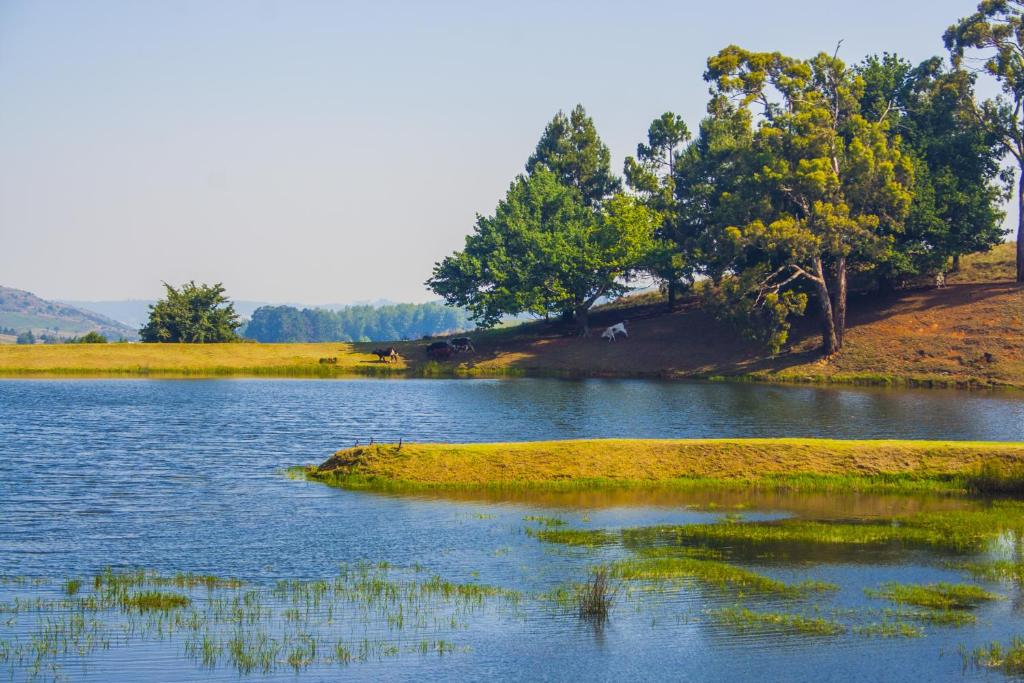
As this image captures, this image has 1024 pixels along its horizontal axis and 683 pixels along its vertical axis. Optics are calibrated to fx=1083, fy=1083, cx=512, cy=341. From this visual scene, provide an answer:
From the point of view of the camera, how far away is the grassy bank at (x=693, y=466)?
34.3 metres

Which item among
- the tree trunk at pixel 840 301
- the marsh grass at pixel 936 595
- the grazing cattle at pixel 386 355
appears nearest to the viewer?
the marsh grass at pixel 936 595

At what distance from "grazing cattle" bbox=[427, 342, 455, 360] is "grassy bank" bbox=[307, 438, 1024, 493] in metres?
59.9

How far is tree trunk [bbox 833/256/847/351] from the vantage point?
268ft

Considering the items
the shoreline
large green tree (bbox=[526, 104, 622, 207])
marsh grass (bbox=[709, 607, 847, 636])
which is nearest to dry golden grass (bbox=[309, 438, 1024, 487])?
marsh grass (bbox=[709, 607, 847, 636])

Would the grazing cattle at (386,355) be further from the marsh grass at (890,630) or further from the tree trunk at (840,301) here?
the marsh grass at (890,630)

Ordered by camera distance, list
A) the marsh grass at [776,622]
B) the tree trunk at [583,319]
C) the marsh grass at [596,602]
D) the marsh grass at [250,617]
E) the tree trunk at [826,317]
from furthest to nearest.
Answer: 1. the tree trunk at [583,319]
2. the tree trunk at [826,317]
3. the marsh grass at [596,602]
4. the marsh grass at [776,622]
5. the marsh grass at [250,617]

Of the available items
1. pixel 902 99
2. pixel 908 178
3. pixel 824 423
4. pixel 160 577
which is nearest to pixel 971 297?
pixel 908 178

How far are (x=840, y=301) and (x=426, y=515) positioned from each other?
59035mm

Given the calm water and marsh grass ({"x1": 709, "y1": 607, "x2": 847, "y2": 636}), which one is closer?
the calm water

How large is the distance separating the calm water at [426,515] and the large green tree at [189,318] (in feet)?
103

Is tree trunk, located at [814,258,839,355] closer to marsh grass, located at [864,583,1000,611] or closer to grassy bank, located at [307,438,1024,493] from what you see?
grassy bank, located at [307,438,1024,493]

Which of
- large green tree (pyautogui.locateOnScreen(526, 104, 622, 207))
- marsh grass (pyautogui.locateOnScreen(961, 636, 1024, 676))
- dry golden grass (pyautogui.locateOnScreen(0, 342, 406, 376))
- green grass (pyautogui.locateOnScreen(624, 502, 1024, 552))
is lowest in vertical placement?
marsh grass (pyautogui.locateOnScreen(961, 636, 1024, 676))

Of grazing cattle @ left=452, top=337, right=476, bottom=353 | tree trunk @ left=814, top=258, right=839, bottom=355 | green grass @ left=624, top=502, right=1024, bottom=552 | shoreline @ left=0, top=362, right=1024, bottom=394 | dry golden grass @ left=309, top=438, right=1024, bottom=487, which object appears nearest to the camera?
green grass @ left=624, top=502, right=1024, bottom=552

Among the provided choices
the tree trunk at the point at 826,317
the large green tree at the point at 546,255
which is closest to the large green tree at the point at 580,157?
the large green tree at the point at 546,255
